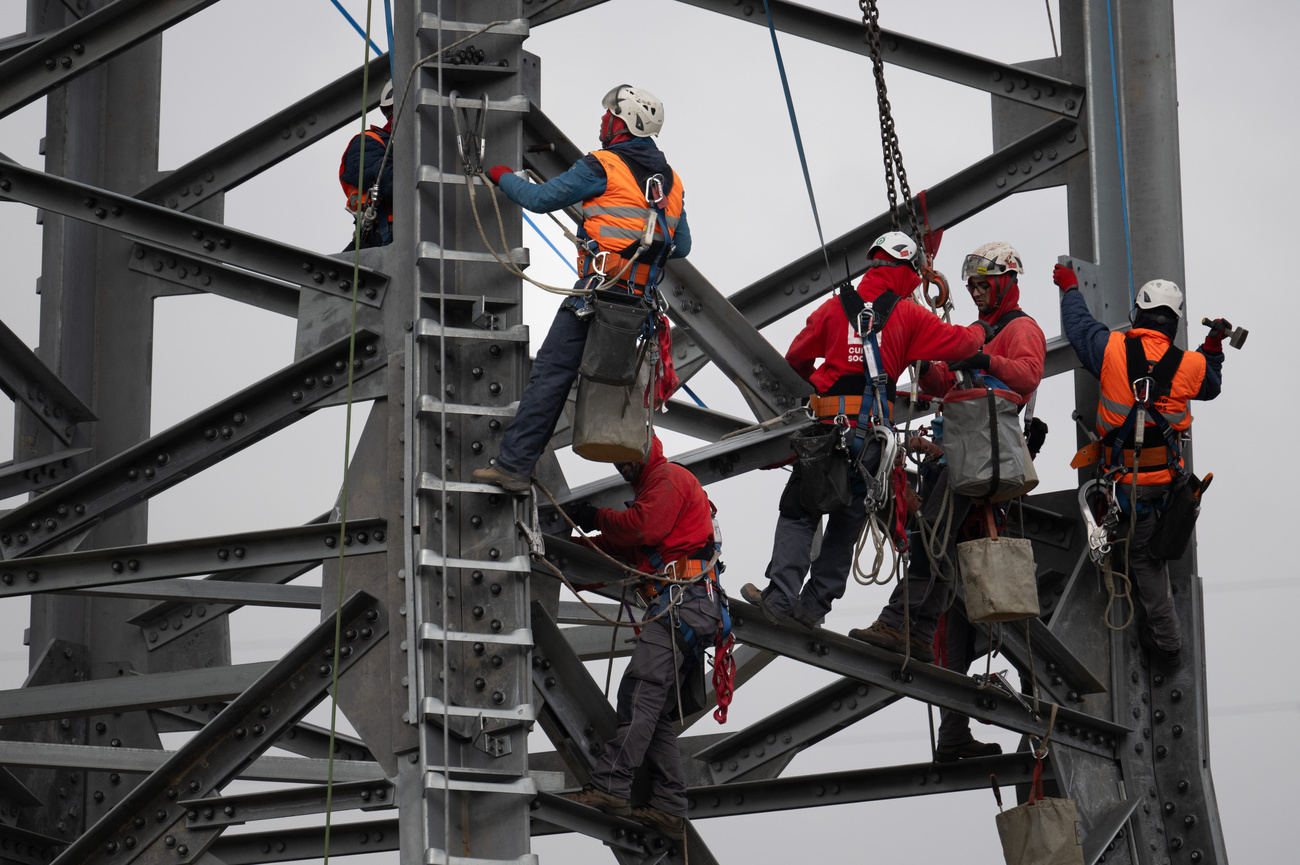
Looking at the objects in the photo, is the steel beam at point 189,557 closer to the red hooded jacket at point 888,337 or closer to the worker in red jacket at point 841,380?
the worker in red jacket at point 841,380

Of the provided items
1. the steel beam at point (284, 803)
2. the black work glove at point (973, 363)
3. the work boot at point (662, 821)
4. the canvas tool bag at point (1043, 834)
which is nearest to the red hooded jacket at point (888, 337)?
the black work glove at point (973, 363)

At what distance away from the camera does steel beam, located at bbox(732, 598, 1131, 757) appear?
10.7m

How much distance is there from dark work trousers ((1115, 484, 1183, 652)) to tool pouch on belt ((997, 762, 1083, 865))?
4.79 ft

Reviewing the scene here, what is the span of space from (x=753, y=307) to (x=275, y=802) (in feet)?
14.6

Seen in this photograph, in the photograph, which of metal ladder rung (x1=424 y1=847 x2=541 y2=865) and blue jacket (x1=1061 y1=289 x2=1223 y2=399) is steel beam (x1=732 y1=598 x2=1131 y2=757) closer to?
blue jacket (x1=1061 y1=289 x2=1223 y2=399)

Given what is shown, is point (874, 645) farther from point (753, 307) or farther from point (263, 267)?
point (263, 267)

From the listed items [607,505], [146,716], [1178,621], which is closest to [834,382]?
[607,505]

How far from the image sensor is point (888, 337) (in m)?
10.6

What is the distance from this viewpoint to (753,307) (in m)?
12.2

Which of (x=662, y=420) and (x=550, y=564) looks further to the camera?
(x=662, y=420)

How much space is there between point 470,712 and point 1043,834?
4.01m

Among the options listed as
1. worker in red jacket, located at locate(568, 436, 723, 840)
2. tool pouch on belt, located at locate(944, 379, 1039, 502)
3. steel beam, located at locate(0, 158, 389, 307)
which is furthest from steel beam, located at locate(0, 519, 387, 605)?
tool pouch on belt, located at locate(944, 379, 1039, 502)

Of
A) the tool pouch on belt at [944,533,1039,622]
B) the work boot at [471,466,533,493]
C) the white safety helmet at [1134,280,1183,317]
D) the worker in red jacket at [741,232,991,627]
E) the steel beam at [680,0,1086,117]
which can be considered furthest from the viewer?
the steel beam at [680,0,1086,117]

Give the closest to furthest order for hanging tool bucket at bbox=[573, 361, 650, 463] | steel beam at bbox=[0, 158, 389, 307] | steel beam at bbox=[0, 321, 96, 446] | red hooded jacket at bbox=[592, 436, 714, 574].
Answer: hanging tool bucket at bbox=[573, 361, 650, 463], steel beam at bbox=[0, 158, 389, 307], red hooded jacket at bbox=[592, 436, 714, 574], steel beam at bbox=[0, 321, 96, 446]
